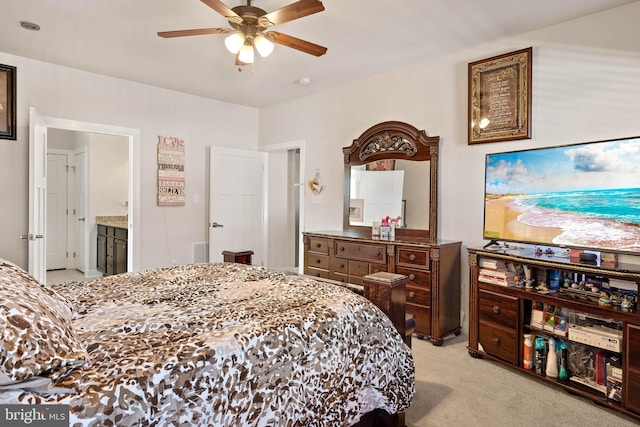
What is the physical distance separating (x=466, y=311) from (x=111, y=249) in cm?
496

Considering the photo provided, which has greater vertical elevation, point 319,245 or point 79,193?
point 79,193

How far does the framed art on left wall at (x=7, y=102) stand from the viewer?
11.8 ft

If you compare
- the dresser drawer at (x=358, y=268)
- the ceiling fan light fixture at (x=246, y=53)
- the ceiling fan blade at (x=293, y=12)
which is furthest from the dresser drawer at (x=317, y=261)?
the ceiling fan blade at (x=293, y=12)

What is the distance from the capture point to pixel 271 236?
5.80 m

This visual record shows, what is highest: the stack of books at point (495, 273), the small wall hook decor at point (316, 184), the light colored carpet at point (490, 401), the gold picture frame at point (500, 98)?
the gold picture frame at point (500, 98)

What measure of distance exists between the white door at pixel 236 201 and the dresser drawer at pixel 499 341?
351 centimetres

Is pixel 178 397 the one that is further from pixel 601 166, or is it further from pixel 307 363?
pixel 601 166

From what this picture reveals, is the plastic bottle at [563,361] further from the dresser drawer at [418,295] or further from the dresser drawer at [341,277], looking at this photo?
the dresser drawer at [341,277]

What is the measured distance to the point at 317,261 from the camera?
409 centimetres

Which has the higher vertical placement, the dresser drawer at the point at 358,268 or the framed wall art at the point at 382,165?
the framed wall art at the point at 382,165

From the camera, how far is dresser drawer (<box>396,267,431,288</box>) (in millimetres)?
3191

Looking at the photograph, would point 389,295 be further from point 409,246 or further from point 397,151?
point 397,151

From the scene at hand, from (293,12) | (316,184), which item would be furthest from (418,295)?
(293,12)

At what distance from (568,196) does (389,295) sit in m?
1.82
